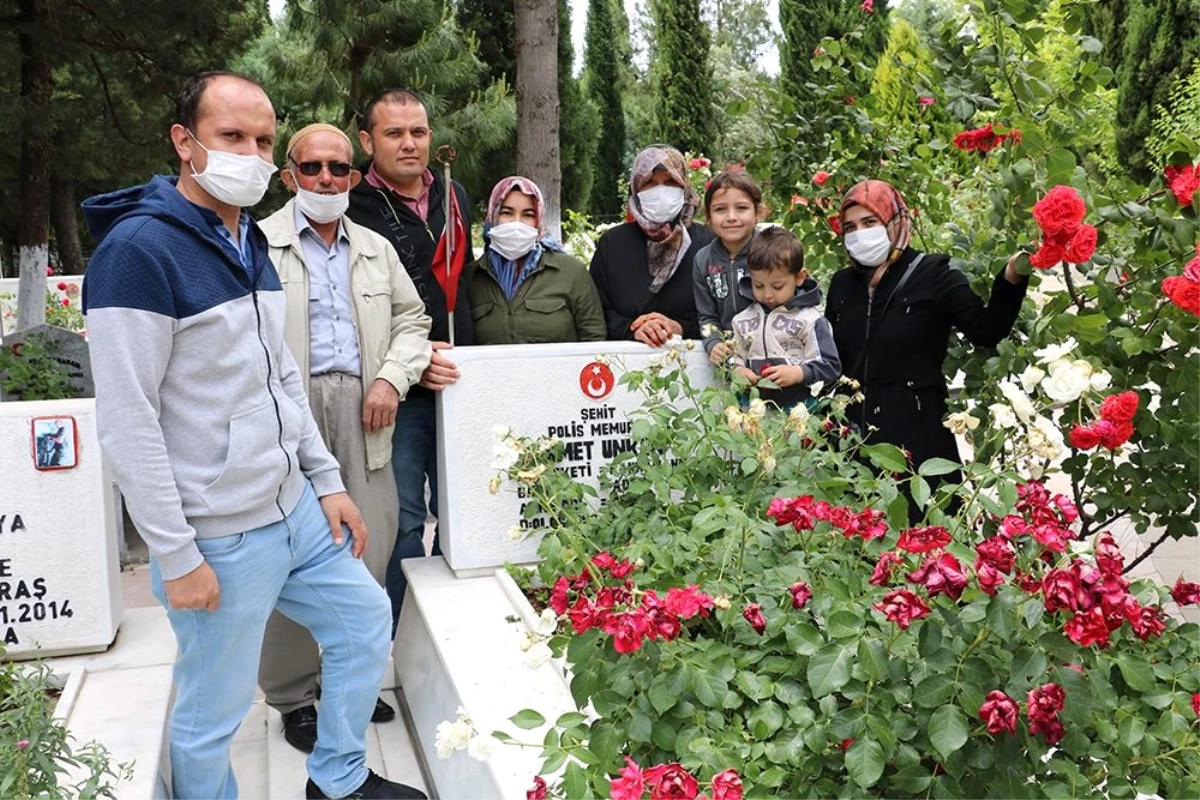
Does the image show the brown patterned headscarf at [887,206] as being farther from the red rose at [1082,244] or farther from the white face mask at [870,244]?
the red rose at [1082,244]

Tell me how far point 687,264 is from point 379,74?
1159 cm

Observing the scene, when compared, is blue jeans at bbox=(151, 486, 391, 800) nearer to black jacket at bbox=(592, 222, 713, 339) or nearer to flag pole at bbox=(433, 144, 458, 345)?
flag pole at bbox=(433, 144, 458, 345)

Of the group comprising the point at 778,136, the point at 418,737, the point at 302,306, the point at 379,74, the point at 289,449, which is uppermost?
the point at 379,74

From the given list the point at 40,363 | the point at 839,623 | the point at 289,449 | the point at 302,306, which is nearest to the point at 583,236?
the point at 40,363

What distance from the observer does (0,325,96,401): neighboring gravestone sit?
6.24m

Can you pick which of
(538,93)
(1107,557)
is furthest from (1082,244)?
(538,93)

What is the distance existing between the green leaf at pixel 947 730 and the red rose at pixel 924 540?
31 cm

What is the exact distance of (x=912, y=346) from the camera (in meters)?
3.53

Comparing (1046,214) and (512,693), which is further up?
(1046,214)

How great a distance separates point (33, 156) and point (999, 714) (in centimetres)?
847

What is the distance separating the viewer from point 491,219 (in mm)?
3902

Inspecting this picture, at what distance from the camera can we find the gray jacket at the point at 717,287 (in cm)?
386

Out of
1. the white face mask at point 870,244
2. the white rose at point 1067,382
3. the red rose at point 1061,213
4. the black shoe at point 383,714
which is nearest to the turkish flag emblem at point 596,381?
the white face mask at point 870,244

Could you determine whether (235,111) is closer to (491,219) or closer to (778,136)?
(491,219)
